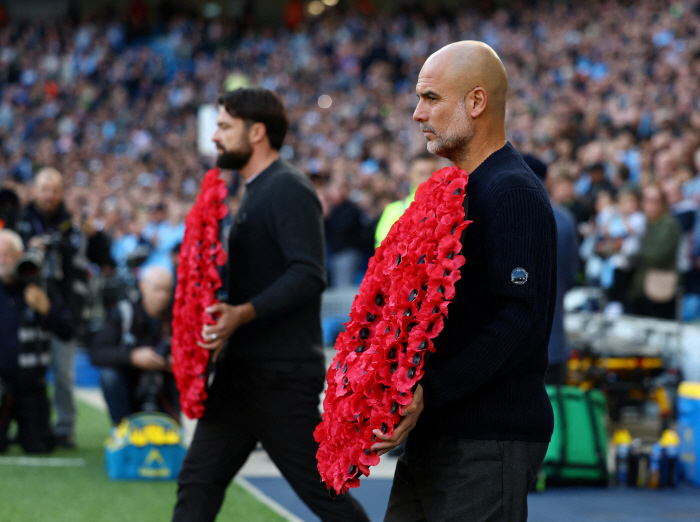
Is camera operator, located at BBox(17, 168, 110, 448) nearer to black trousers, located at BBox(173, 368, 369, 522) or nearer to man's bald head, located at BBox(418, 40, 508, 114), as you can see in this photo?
black trousers, located at BBox(173, 368, 369, 522)

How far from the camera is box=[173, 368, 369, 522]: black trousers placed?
3789 mm

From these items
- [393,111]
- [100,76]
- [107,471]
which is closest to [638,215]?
[107,471]

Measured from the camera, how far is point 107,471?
275 inches

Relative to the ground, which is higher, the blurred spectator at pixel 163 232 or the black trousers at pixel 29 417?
the blurred spectator at pixel 163 232

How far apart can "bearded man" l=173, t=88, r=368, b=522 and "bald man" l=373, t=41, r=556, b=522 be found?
114 centimetres

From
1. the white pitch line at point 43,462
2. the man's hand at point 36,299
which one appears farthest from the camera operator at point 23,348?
the white pitch line at point 43,462

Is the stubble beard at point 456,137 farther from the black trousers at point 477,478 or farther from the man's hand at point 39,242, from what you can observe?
the man's hand at point 39,242

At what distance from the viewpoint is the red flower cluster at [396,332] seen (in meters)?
2.48

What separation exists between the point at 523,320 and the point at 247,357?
5.48 feet

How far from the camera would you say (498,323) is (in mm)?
2510

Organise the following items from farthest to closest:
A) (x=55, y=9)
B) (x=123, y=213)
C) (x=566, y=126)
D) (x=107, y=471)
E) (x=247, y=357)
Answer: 1. (x=55, y=9)
2. (x=123, y=213)
3. (x=566, y=126)
4. (x=107, y=471)
5. (x=247, y=357)

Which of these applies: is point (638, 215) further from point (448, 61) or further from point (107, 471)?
point (448, 61)

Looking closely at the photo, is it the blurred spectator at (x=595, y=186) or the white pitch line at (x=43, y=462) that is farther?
the blurred spectator at (x=595, y=186)

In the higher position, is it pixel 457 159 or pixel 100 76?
pixel 100 76
